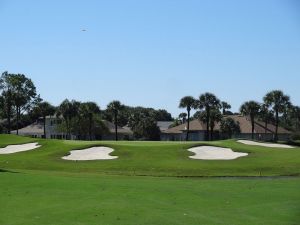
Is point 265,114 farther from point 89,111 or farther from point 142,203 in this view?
point 142,203

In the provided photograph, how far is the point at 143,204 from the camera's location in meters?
15.9

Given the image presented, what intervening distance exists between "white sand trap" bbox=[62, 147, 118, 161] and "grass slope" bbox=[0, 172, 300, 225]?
23217 mm

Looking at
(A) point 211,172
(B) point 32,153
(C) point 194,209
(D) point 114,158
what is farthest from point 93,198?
(B) point 32,153

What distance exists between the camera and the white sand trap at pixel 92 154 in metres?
45.4

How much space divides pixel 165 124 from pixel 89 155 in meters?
124

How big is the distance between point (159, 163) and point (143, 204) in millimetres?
24472


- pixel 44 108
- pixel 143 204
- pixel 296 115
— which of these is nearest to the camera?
pixel 143 204

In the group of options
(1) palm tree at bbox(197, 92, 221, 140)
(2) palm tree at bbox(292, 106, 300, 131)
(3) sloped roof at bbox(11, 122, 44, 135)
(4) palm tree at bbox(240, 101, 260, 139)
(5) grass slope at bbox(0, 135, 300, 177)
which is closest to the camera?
(5) grass slope at bbox(0, 135, 300, 177)

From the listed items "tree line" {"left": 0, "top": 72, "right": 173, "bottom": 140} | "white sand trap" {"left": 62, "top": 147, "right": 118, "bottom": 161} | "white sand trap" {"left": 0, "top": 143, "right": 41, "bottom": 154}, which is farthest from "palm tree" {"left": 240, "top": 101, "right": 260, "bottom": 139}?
"white sand trap" {"left": 62, "top": 147, "right": 118, "bottom": 161}

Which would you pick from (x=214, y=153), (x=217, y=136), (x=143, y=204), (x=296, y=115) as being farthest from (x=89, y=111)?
(x=143, y=204)

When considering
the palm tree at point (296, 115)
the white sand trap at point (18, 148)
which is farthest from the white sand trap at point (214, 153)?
the palm tree at point (296, 115)

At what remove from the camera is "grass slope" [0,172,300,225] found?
13.4 metres

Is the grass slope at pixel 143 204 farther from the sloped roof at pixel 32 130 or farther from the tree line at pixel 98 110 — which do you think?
the sloped roof at pixel 32 130

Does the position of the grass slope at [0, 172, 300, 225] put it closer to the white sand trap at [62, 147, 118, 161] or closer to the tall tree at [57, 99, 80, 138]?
the white sand trap at [62, 147, 118, 161]
